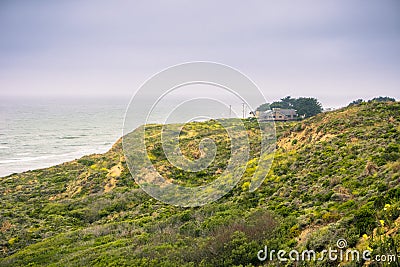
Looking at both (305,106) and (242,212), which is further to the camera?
(305,106)

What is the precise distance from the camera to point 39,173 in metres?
35.2

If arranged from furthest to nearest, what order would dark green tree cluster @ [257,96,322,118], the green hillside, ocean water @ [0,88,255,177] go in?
1. dark green tree cluster @ [257,96,322,118]
2. ocean water @ [0,88,255,177]
3. the green hillside

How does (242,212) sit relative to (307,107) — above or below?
below

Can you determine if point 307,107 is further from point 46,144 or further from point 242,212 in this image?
point 46,144

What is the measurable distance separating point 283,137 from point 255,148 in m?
2.87

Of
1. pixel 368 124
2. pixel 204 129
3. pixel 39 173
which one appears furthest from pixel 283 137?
pixel 39 173

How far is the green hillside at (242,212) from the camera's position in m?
9.02

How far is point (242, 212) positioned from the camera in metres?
13.4

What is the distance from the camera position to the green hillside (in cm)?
902

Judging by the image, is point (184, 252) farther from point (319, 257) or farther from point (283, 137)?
point (283, 137)

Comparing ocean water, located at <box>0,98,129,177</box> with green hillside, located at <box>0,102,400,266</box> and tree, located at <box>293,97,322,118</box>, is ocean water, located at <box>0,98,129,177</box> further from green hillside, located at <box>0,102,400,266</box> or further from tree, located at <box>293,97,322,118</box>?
tree, located at <box>293,97,322,118</box>

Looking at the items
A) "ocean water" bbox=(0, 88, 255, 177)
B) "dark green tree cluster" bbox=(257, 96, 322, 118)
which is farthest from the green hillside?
"dark green tree cluster" bbox=(257, 96, 322, 118)

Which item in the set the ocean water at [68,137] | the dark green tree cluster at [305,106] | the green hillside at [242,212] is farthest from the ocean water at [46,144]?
the dark green tree cluster at [305,106]

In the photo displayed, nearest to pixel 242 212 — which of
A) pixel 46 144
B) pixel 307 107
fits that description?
pixel 307 107
